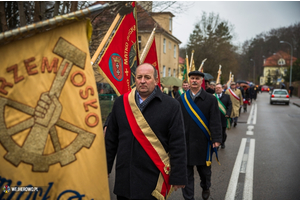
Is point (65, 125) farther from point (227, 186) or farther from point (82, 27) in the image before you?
point (227, 186)

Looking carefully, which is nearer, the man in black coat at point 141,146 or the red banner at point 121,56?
the man in black coat at point 141,146

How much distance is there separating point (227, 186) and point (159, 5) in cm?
845

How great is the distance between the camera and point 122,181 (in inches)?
105

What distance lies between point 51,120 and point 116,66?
8.52 feet

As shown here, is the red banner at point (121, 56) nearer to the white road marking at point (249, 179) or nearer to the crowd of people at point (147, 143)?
the crowd of people at point (147, 143)

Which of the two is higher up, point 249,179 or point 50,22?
point 50,22

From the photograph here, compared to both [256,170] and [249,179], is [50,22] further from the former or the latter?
[256,170]

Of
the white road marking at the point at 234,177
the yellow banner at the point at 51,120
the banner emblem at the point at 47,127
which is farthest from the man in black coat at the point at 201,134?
the banner emblem at the point at 47,127

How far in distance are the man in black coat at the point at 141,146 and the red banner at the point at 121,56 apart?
4.90 ft

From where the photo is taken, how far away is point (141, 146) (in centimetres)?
264

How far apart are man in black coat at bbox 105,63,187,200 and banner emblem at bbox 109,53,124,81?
1569 mm

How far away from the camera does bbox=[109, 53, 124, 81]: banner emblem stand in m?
4.31

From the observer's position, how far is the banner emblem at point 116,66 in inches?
170

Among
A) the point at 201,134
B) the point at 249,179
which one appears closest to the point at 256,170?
the point at 249,179
